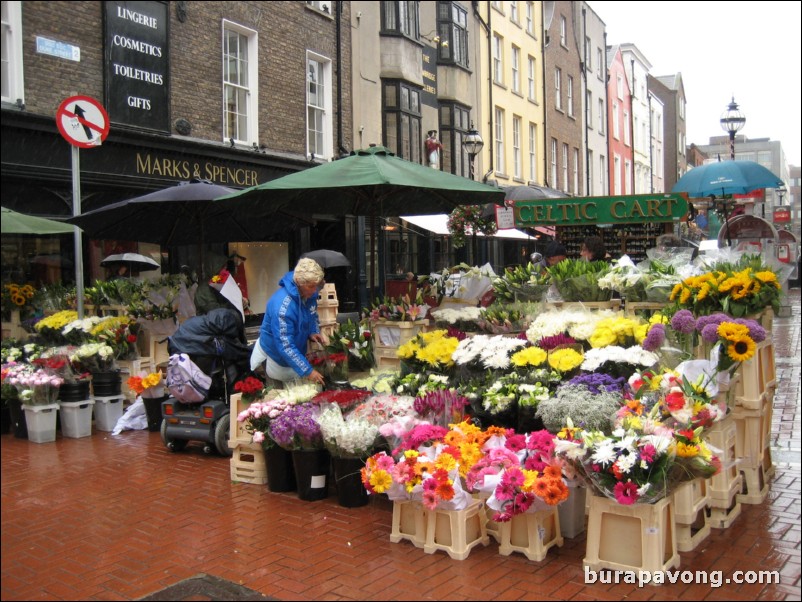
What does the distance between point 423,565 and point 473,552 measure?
39 cm

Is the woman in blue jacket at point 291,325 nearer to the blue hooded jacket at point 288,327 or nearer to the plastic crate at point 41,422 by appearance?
the blue hooded jacket at point 288,327

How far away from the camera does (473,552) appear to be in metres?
4.47

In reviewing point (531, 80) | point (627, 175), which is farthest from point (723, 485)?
point (627, 175)

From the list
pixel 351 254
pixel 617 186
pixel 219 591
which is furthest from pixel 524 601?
pixel 617 186

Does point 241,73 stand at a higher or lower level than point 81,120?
higher

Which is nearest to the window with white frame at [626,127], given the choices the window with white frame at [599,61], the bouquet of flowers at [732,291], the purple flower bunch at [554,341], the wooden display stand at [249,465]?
the window with white frame at [599,61]

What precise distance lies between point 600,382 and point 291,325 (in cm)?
244

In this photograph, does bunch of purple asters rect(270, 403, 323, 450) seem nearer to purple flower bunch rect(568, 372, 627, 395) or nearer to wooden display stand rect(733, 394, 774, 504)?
purple flower bunch rect(568, 372, 627, 395)

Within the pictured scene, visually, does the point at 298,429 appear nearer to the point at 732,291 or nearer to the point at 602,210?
the point at 732,291

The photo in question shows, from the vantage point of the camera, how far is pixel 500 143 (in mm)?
23125

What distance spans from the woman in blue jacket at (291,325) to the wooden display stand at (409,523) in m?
1.64

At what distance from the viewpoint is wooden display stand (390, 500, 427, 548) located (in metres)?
4.51

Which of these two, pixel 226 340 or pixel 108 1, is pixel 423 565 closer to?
pixel 226 340

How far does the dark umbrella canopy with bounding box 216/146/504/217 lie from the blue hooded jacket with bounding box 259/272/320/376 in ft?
2.89
